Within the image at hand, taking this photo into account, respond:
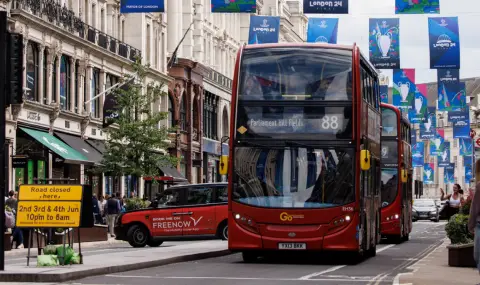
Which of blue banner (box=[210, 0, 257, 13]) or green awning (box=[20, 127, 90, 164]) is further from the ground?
blue banner (box=[210, 0, 257, 13])

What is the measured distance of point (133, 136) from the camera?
54094mm

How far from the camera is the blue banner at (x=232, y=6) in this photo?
1367 inches

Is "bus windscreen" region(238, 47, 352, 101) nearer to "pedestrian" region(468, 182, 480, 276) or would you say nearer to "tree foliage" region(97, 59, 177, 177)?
"pedestrian" region(468, 182, 480, 276)

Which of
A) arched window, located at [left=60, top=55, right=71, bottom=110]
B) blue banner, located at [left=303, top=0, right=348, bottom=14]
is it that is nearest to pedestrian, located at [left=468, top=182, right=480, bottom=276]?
blue banner, located at [left=303, top=0, right=348, bottom=14]

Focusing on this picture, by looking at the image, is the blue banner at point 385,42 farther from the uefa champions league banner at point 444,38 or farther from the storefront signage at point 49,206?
the storefront signage at point 49,206

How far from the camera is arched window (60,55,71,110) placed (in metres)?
53.2

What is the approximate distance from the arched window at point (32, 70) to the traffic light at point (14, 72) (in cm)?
2876

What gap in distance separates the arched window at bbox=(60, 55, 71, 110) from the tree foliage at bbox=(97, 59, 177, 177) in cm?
200

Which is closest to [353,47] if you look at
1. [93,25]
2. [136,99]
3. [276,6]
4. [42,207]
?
[42,207]

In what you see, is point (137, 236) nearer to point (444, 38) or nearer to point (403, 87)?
point (444, 38)

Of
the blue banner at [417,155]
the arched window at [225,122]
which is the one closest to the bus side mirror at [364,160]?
the arched window at [225,122]

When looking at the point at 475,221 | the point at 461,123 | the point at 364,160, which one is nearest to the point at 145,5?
the point at 364,160

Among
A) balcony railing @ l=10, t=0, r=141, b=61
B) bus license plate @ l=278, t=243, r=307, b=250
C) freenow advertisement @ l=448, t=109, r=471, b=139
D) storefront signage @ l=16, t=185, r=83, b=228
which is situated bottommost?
bus license plate @ l=278, t=243, r=307, b=250

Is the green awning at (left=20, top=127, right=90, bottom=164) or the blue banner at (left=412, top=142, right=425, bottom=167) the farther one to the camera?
the blue banner at (left=412, top=142, right=425, bottom=167)
